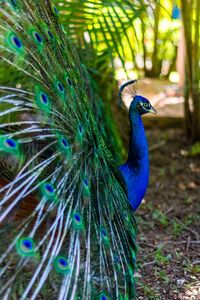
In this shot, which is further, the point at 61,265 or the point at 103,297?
the point at 103,297

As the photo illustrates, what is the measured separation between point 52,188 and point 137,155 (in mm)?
1106

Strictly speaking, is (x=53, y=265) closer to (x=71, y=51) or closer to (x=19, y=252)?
(x=19, y=252)

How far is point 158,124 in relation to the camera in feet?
20.1

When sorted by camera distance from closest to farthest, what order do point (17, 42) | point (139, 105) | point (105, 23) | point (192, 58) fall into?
point (17, 42) < point (139, 105) < point (105, 23) < point (192, 58)

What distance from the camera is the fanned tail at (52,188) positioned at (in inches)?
89.7

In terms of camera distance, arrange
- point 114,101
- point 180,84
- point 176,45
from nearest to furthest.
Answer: point 114,101 < point 180,84 < point 176,45

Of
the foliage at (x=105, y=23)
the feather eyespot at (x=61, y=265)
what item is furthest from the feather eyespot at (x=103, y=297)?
the foliage at (x=105, y=23)

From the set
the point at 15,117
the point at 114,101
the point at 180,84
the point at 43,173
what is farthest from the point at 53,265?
the point at 180,84

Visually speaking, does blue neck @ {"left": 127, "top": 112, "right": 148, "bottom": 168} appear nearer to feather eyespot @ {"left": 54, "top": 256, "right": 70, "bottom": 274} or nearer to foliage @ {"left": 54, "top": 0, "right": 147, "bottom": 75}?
foliage @ {"left": 54, "top": 0, "right": 147, "bottom": 75}

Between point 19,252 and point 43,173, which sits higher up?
point 43,173

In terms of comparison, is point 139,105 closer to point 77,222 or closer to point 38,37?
point 38,37

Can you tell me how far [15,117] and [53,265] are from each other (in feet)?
2.54

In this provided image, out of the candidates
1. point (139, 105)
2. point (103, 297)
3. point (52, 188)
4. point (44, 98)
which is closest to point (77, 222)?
point (52, 188)

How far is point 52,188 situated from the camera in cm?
243
